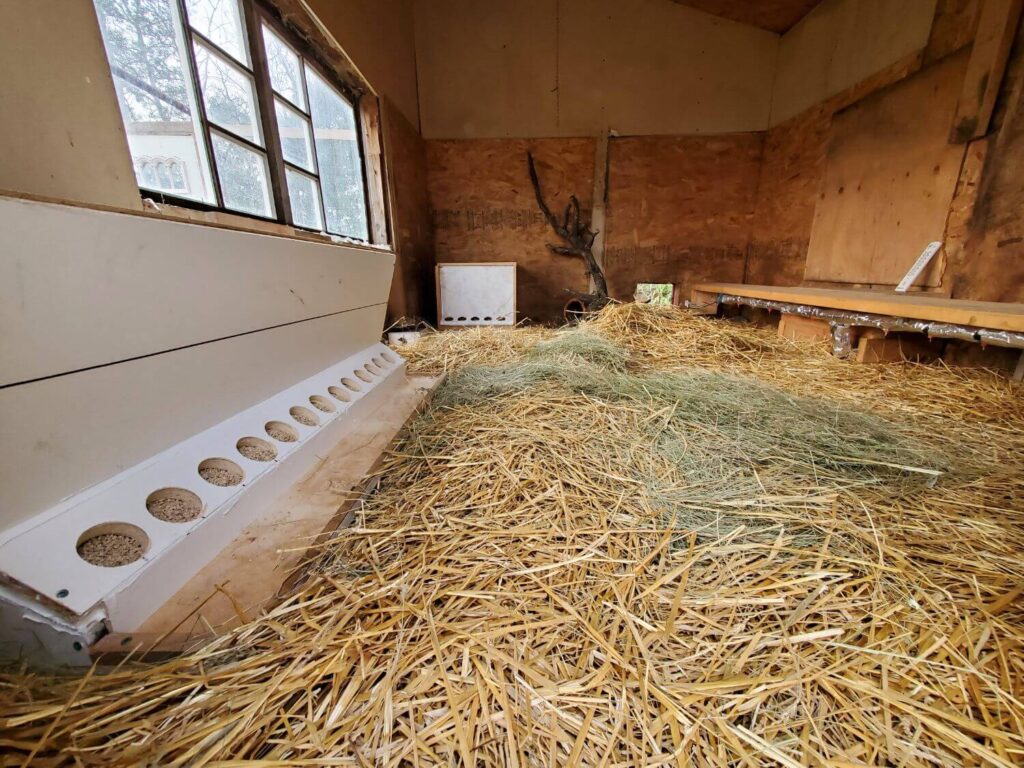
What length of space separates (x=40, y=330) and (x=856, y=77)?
18.7 feet

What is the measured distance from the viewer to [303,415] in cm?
139

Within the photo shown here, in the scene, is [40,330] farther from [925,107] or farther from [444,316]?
[925,107]

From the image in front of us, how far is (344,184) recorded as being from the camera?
3402 mm

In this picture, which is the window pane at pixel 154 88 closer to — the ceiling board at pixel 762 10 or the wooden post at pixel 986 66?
the wooden post at pixel 986 66

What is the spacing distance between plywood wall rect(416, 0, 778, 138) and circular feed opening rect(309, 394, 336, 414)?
4960 millimetres

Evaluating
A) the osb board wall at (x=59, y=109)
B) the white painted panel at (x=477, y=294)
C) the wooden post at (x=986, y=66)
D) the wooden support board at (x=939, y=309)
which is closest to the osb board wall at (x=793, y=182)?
the wooden post at (x=986, y=66)

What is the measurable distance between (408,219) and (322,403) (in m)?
3.58

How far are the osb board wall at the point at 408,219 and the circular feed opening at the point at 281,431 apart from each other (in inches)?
108

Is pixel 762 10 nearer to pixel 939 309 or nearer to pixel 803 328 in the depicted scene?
pixel 803 328

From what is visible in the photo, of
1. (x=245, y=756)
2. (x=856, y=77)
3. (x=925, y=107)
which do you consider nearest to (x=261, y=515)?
(x=245, y=756)

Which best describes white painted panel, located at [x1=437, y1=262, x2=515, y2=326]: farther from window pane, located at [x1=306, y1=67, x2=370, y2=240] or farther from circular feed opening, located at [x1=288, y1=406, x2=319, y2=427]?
circular feed opening, located at [x1=288, y1=406, x2=319, y2=427]

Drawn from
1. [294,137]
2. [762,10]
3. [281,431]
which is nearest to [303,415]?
[281,431]

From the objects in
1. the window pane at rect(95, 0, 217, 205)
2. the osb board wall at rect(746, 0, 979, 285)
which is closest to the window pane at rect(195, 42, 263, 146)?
the window pane at rect(95, 0, 217, 205)

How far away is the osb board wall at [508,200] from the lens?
5.21 meters
